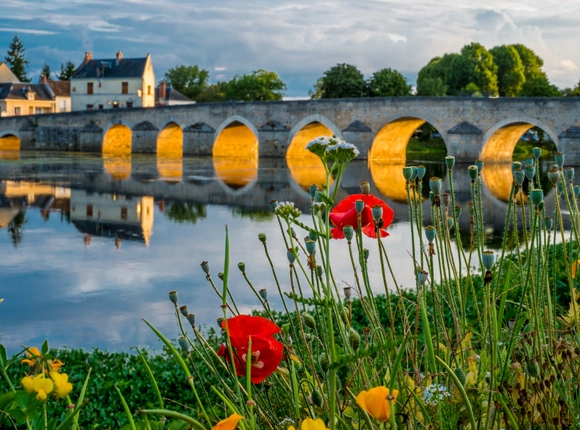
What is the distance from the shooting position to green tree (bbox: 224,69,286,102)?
193 feet

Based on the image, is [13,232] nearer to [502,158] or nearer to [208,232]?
[208,232]

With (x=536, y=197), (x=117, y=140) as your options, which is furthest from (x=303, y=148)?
(x=536, y=197)

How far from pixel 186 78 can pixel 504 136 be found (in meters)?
47.2

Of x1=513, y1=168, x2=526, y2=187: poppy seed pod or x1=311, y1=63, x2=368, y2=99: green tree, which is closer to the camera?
x1=513, y1=168, x2=526, y2=187: poppy seed pod

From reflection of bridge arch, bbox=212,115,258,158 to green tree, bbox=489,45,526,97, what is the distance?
22.6 m

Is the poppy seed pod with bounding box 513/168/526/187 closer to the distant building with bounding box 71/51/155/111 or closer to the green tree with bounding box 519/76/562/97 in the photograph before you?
the green tree with bounding box 519/76/562/97

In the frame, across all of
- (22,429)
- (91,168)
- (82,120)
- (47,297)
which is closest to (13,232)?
(47,297)

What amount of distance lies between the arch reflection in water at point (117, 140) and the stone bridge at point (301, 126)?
5cm

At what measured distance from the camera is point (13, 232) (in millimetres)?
11406

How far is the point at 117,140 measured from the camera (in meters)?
41.0

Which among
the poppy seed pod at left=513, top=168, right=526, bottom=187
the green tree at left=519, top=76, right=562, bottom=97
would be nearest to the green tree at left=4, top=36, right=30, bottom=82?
the green tree at left=519, top=76, right=562, bottom=97

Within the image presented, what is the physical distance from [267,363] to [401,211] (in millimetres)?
13431

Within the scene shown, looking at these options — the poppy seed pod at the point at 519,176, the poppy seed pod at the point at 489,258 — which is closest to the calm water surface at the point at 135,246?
the poppy seed pod at the point at 519,176

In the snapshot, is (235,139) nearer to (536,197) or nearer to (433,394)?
(433,394)
